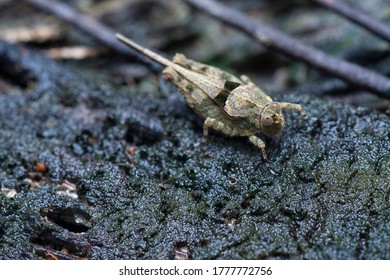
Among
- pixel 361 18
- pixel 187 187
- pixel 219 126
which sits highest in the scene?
pixel 361 18

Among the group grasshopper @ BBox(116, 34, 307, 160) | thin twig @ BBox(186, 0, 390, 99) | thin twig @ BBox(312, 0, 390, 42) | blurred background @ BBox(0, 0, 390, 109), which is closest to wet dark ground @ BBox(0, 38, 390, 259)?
grasshopper @ BBox(116, 34, 307, 160)

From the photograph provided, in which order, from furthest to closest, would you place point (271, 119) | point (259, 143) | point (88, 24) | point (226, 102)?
point (88, 24), point (226, 102), point (259, 143), point (271, 119)

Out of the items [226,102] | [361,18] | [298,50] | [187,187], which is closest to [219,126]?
[226,102]

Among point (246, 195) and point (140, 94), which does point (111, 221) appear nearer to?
point (246, 195)

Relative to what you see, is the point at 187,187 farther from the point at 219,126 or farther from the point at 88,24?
the point at 88,24

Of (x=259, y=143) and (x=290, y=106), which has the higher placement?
(x=290, y=106)

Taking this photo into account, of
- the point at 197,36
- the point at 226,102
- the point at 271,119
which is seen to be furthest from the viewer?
the point at 197,36

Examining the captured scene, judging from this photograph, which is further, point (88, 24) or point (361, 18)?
point (88, 24)
